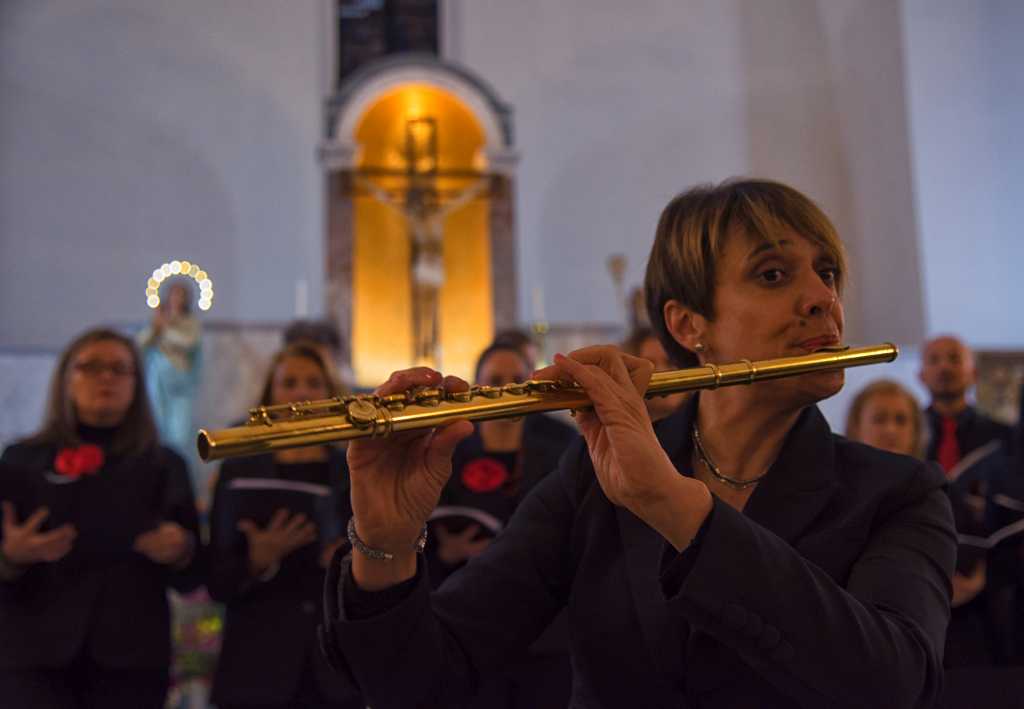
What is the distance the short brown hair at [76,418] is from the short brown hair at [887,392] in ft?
8.37

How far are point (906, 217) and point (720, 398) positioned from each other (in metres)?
8.52

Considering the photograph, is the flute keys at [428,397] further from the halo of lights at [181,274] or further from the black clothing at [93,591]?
the halo of lights at [181,274]

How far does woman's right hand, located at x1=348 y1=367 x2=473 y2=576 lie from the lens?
4.72 ft

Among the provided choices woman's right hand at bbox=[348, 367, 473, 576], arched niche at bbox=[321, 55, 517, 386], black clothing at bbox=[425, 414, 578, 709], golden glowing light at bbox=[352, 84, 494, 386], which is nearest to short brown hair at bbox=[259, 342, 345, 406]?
black clothing at bbox=[425, 414, 578, 709]

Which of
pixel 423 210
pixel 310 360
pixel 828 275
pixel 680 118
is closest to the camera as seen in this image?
pixel 828 275

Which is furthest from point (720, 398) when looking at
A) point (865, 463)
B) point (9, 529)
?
point (9, 529)

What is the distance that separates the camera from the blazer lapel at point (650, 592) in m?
1.45

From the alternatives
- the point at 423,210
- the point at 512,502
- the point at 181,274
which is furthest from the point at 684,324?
the point at 181,274

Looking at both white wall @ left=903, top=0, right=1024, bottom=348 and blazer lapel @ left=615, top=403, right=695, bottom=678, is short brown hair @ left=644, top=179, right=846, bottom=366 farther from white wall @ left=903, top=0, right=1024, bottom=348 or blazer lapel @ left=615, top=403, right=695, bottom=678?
white wall @ left=903, top=0, right=1024, bottom=348

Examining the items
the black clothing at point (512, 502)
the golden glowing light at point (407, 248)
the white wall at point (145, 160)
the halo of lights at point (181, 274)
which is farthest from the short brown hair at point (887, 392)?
the white wall at point (145, 160)

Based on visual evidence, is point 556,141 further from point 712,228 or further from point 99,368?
point 712,228

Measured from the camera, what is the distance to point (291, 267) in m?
9.43

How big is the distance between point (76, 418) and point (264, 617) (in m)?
0.94

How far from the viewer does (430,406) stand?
4.62ft
